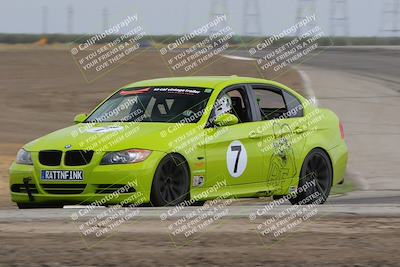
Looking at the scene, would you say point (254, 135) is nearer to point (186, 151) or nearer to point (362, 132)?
point (186, 151)

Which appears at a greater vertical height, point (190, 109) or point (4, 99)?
point (190, 109)

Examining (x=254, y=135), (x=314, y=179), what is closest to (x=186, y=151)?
(x=254, y=135)

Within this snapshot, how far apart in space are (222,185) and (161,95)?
4.10 feet

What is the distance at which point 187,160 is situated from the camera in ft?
35.2

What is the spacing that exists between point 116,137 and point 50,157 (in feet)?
2.25

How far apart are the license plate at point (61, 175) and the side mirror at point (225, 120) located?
1.62m

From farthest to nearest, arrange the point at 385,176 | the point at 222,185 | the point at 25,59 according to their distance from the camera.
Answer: the point at 25,59 < the point at 385,176 < the point at 222,185

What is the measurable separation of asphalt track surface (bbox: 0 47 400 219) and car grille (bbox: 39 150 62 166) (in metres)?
0.57

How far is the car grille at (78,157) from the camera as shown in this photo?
10539 millimetres

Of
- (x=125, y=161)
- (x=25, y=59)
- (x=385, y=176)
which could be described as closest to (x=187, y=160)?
(x=125, y=161)

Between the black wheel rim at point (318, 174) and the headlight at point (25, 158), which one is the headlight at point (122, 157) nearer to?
the headlight at point (25, 158)

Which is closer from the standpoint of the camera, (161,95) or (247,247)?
(247,247)

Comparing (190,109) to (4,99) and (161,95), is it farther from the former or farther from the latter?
(4,99)

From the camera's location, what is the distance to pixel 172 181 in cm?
1066
